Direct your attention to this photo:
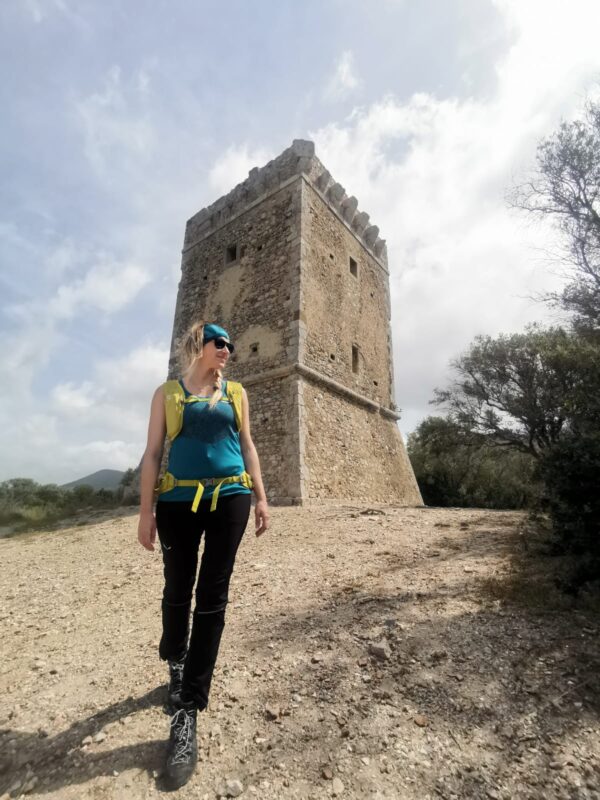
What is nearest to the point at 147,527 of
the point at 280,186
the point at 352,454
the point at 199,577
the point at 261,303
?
the point at 199,577

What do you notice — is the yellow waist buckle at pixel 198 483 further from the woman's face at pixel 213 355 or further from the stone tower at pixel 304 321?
the stone tower at pixel 304 321

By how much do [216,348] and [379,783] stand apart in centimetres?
206

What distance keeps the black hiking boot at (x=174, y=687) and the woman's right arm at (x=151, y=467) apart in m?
0.60

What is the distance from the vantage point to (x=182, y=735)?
5.46ft

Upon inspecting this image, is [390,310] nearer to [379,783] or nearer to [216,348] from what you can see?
[216,348]

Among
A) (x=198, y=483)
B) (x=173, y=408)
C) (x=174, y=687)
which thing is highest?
(x=173, y=408)

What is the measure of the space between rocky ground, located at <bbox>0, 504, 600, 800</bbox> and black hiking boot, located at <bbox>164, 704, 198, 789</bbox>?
0.05 meters

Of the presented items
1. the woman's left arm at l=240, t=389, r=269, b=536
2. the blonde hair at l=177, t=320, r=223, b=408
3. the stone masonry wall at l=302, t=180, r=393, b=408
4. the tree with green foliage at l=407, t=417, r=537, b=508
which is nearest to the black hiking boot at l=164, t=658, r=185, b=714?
the woman's left arm at l=240, t=389, r=269, b=536

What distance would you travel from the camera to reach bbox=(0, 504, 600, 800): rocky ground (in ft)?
5.06

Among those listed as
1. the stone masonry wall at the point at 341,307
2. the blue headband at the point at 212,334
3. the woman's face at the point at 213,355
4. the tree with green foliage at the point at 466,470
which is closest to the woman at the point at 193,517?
the woman's face at the point at 213,355

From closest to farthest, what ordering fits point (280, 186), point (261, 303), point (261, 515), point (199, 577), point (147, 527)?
point (199, 577) < point (147, 527) < point (261, 515) < point (261, 303) < point (280, 186)

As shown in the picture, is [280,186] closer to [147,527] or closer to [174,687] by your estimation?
[147,527]

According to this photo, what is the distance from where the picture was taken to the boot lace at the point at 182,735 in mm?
1604

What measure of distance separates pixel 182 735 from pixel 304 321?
906 centimetres
